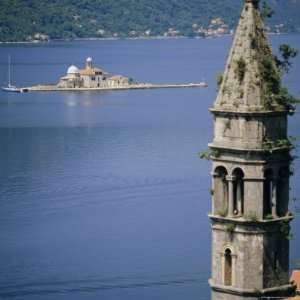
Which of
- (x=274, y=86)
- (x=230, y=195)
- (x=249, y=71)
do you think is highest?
(x=249, y=71)

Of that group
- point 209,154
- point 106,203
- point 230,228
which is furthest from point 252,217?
point 106,203

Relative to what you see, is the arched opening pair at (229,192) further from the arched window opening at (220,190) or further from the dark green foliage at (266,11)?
the dark green foliage at (266,11)

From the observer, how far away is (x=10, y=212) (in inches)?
2004

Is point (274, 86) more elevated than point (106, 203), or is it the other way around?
point (274, 86)

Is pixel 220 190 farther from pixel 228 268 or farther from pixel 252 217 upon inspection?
pixel 228 268

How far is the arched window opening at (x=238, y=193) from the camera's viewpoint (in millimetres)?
12945

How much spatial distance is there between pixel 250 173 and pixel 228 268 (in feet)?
2.86

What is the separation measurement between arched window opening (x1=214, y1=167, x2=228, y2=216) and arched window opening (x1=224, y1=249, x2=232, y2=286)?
375mm

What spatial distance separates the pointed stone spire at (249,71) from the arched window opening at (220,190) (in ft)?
1.97

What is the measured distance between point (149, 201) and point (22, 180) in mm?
8781

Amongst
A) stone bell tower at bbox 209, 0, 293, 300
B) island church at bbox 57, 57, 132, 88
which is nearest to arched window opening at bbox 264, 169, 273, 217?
stone bell tower at bbox 209, 0, 293, 300

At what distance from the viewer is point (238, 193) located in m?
13.0

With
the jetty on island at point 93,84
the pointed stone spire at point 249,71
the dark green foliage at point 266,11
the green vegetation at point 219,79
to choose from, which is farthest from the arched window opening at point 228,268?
the jetty on island at point 93,84

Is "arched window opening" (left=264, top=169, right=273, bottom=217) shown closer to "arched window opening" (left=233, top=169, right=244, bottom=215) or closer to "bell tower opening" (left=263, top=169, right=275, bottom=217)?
"bell tower opening" (left=263, top=169, right=275, bottom=217)
